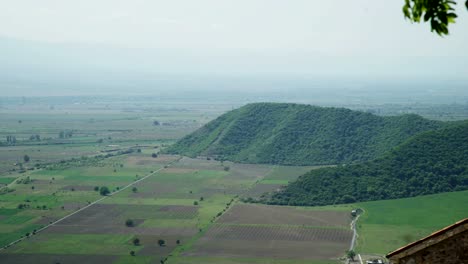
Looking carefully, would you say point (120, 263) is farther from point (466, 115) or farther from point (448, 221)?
point (466, 115)

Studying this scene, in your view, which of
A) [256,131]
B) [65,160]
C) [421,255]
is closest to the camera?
[421,255]

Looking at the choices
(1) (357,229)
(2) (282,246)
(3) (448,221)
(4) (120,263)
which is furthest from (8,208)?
(3) (448,221)

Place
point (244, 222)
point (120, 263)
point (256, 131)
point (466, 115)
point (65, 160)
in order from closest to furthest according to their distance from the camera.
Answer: point (120, 263) < point (244, 222) < point (65, 160) < point (256, 131) < point (466, 115)

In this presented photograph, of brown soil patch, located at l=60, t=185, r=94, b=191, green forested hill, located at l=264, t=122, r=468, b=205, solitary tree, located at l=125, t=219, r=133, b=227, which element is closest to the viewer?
solitary tree, located at l=125, t=219, r=133, b=227

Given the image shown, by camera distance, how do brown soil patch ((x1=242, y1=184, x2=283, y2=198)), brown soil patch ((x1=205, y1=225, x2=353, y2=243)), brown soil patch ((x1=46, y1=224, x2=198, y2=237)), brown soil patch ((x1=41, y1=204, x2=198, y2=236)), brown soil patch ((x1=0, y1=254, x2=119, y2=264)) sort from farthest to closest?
1. brown soil patch ((x1=242, y1=184, x2=283, y2=198))
2. brown soil patch ((x1=41, y1=204, x2=198, y2=236))
3. brown soil patch ((x1=46, y1=224, x2=198, y2=237))
4. brown soil patch ((x1=205, y1=225, x2=353, y2=243))
5. brown soil patch ((x1=0, y1=254, x2=119, y2=264))

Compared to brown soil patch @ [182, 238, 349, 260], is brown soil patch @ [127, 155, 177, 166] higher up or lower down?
higher up

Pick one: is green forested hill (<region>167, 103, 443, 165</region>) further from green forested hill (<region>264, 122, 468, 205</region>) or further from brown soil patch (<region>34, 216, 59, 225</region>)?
brown soil patch (<region>34, 216, 59, 225</region>)

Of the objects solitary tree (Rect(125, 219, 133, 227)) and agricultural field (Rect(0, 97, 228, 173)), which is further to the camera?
agricultural field (Rect(0, 97, 228, 173))

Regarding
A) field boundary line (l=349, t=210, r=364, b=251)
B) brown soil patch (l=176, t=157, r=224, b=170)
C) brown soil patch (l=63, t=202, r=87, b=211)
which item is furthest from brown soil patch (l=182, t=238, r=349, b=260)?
brown soil patch (l=176, t=157, r=224, b=170)
